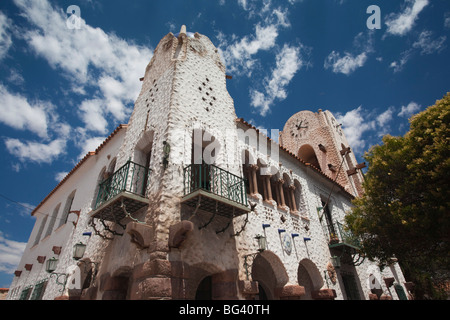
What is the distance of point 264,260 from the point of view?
9109mm

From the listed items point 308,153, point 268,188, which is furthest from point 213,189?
point 308,153

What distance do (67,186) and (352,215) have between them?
44.3ft

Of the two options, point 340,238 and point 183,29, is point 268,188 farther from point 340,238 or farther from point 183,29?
point 183,29

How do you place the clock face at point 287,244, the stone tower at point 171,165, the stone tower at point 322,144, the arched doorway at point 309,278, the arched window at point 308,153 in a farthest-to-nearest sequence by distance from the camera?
1. the arched window at point 308,153
2. the stone tower at point 322,144
3. the arched doorway at point 309,278
4. the clock face at point 287,244
5. the stone tower at point 171,165

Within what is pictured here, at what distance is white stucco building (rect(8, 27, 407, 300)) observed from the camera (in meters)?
5.75

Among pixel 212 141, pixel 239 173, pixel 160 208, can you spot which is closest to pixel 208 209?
pixel 160 208

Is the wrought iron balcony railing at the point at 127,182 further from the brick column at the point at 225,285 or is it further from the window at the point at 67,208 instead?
the window at the point at 67,208

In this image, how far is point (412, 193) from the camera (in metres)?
7.96

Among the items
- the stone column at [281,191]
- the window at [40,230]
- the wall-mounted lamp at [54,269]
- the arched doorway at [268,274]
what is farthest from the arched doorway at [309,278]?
the window at [40,230]

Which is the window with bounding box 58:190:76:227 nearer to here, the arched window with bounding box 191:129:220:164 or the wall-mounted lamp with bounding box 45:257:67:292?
the wall-mounted lamp with bounding box 45:257:67:292

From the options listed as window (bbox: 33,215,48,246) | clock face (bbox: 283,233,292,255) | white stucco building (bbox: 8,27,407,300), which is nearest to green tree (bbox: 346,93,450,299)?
white stucco building (bbox: 8,27,407,300)

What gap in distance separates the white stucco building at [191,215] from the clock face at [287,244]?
0.11 feet

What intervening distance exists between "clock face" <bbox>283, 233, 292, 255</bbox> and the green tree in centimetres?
264

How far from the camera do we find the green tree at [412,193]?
694 cm
